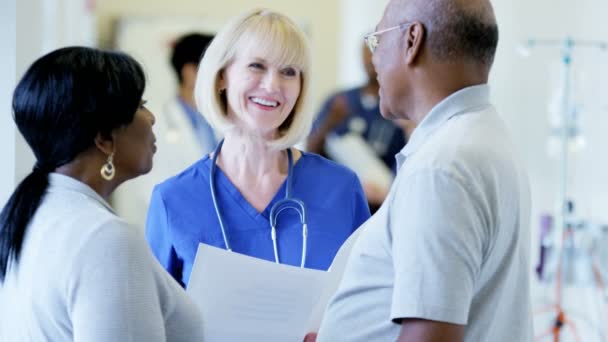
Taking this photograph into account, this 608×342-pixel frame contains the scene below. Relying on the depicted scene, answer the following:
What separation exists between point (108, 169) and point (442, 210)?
537 millimetres

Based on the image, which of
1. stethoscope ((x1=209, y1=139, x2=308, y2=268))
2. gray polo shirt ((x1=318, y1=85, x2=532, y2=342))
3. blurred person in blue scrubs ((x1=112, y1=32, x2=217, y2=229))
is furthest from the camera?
blurred person in blue scrubs ((x1=112, y1=32, x2=217, y2=229))

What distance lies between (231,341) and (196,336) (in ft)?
1.08

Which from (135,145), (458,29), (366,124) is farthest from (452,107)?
(366,124)

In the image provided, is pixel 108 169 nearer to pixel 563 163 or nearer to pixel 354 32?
pixel 563 163

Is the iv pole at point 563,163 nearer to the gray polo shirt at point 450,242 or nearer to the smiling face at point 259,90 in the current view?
the smiling face at point 259,90

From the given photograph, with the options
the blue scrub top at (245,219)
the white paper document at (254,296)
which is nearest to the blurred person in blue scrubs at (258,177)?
the blue scrub top at (245,219)

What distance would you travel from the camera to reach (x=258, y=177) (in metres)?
2.11

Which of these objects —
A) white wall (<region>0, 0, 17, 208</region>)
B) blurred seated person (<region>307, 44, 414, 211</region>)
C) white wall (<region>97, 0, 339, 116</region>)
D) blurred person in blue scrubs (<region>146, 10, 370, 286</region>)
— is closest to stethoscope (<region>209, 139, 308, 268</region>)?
blurred person in blue scrubs (<region>146, 10, 370, 286</region>)

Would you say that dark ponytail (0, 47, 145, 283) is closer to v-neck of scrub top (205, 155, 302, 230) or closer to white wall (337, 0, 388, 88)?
v-neck of scrub top (205, 155, 302, 230)

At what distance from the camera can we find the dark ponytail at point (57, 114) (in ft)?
4.41

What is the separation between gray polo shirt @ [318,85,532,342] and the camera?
3.99 ft

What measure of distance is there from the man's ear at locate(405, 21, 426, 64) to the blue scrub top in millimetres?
707

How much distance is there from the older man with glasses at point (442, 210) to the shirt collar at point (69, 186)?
Result: 1.38ft

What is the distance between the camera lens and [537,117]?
13.4ft
